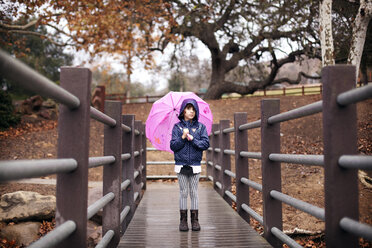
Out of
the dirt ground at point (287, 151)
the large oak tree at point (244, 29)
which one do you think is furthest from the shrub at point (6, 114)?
the large oak tree at point (244, 29)

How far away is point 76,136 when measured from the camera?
193cm

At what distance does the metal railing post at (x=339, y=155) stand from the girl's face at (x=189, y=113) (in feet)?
7.35

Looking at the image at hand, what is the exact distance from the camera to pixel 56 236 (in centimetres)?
159

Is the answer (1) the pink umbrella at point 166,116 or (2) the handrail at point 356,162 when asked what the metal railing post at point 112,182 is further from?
(2) the handrail at point 356,162

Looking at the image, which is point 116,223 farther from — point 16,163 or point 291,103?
point 291,103

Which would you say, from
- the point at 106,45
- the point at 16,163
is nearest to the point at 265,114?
the point at 16,163

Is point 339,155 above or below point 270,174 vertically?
above

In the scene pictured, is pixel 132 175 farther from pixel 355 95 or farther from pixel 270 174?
pixel 355 95

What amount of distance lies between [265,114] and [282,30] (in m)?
14.8

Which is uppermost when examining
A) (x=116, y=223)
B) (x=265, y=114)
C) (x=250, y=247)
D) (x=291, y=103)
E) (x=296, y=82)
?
(x=296, y=82)

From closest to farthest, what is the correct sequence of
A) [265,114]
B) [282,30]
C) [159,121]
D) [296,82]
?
[265,114] < [159,121] < [282,30] < [296,82]

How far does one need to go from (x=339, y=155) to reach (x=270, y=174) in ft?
4.63

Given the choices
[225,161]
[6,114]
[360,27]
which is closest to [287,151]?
[360,27]

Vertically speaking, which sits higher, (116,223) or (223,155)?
(223,155)
